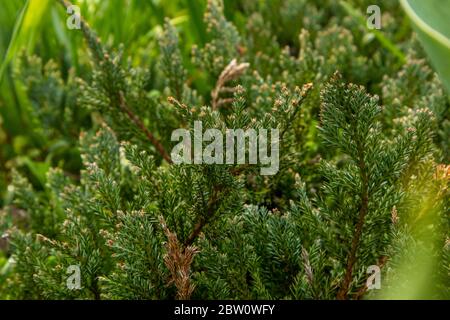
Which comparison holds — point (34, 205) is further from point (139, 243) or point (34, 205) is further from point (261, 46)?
point (261, 46)

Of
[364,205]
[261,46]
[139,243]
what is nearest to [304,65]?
[261,46]

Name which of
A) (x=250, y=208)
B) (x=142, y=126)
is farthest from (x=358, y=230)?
(x=142, y=126)

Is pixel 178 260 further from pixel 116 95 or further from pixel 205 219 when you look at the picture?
pixel 116 95

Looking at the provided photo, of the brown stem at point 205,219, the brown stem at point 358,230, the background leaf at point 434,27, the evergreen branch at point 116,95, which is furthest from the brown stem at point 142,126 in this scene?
the background leaf at point 434,27

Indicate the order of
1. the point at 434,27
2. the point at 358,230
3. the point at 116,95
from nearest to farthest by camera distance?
the point at 434,27 → the point at 358,230 → the point at 116,95

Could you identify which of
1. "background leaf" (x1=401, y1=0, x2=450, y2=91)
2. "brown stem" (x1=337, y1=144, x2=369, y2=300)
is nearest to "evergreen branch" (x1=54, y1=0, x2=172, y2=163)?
"brown stem" (x1=337, y1=144, x2=369, y2=300)

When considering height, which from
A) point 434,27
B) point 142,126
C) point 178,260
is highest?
point 434,27

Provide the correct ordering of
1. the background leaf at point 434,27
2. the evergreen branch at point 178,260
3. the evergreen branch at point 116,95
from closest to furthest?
the background leaf at point 434,27 < the evergreen branch at point 178,260 < the evergreen branch at point 116,95

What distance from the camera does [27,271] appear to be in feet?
4.07

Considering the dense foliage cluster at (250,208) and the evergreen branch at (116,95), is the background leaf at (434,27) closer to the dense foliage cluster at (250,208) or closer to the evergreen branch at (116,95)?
the dense foliage cluster at (250,208)

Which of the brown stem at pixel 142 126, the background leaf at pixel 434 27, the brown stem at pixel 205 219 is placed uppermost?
the background leaf at pixel 434 27

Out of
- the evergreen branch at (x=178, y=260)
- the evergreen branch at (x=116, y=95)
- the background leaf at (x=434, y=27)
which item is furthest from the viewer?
the evergreen branch at (x=116, y=95)

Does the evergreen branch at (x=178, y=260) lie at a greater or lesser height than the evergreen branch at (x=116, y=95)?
lesser
